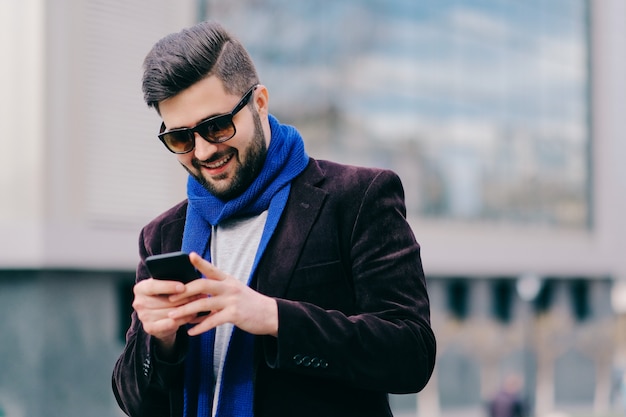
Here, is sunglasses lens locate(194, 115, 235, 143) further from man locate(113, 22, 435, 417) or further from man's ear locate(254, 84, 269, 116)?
man's ear locate(254, 84, 269, 116)

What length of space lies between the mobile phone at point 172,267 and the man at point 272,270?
100 millimetres

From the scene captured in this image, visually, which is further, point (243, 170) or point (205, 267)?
point (243, 170)

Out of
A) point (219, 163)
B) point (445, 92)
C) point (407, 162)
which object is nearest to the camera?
point (219, 163)

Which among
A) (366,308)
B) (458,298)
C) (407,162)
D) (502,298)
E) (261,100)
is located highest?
(261,100)

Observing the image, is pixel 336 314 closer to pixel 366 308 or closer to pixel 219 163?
pixel 366 308

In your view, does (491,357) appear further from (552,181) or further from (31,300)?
(31,300)

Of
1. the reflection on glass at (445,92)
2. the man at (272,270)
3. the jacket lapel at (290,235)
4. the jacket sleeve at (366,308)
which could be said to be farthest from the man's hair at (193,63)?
the reflection on glass at (445,92)

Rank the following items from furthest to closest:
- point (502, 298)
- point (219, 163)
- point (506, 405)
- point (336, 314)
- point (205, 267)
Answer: point (502, 298) → point (506, 405) → point (219, 163) → point (336, 314) → point (205, 267)

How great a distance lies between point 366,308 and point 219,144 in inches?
19.0

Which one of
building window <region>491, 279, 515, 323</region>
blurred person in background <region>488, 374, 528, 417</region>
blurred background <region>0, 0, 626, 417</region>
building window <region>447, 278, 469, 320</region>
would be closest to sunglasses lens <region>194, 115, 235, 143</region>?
blurred background <region>0, 0, 626, 417</region>

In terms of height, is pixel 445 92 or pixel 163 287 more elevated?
pixel 163 287

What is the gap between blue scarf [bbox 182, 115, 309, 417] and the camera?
224cm

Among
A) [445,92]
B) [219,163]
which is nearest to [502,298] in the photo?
[445,92]

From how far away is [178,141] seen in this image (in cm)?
227
